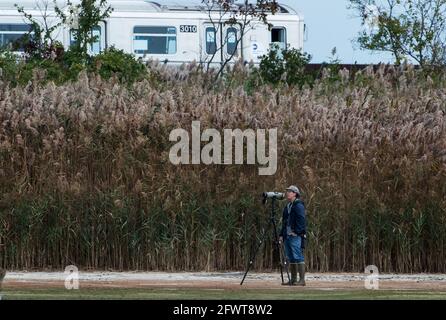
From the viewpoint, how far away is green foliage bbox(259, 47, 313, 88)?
3728 centimetres

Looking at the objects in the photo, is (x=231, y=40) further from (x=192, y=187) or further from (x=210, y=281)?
(x=210, y=281)

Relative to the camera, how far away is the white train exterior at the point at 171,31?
4241 cm

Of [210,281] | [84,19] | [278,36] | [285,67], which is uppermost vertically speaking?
[84,19]

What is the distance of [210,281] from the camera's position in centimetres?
2591

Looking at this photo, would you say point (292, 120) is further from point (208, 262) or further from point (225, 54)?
point (225, 54)

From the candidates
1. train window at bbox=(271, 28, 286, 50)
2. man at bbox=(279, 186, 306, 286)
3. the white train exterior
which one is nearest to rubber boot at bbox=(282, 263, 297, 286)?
man at bbox=(279, 186, 306, 286)

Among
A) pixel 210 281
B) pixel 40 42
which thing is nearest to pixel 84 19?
pixel 40 42

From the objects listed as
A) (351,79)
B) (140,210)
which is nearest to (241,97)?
(140,210)

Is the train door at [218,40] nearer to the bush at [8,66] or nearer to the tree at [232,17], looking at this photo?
the tree at [232,17]

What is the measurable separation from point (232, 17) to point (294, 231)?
1572cm

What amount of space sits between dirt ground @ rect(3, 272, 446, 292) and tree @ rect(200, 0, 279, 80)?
382 inches

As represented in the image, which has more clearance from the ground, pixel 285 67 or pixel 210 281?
pixel 285 67

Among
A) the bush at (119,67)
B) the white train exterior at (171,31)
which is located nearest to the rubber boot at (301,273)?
the bush at (119,67)

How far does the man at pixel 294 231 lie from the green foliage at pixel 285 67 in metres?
11.7
